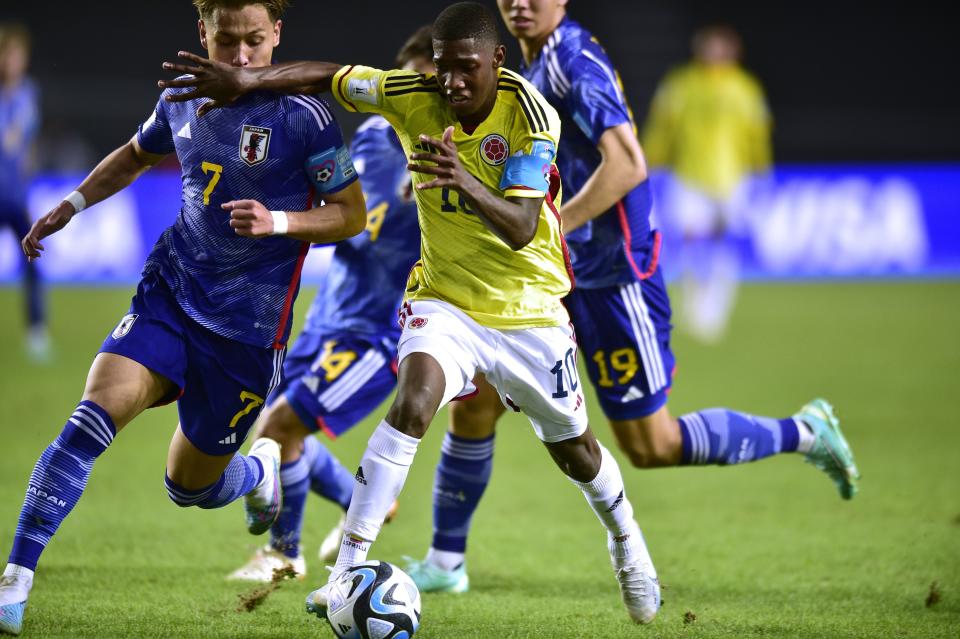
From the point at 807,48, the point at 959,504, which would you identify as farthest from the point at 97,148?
the point at 959,504

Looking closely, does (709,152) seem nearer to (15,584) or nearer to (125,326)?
(125,326)

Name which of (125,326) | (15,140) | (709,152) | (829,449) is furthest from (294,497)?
(709,152)

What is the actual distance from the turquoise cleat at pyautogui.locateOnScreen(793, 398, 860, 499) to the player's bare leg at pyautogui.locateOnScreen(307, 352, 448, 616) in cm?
228

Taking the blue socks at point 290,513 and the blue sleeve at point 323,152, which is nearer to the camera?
the blue sleeve at point 323,152

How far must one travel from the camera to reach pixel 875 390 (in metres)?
10.4

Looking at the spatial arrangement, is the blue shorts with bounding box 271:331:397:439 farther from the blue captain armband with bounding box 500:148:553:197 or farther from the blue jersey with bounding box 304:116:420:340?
the blue captain armband with bounding box 500:148:553:197

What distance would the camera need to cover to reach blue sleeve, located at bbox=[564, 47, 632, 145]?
5.07m

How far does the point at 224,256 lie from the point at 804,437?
2710mm

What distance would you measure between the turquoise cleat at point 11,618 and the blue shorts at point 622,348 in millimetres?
2470

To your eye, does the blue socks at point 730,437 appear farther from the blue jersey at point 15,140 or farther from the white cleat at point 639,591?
the blue jersey at point 15,140

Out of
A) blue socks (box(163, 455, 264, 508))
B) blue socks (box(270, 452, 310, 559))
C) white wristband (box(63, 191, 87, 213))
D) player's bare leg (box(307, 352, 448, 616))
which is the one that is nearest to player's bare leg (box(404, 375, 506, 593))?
blue socks (box(270, 452, 310, 559))

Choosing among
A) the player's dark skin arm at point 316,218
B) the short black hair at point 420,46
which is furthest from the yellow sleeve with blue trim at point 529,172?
the short black hair at point 420,46

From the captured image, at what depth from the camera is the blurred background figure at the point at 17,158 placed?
36.9 ft

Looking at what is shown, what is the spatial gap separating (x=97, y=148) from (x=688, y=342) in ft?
40.7
